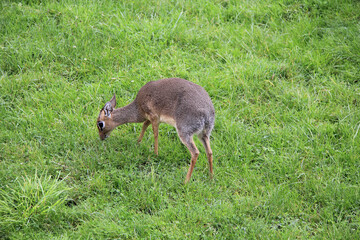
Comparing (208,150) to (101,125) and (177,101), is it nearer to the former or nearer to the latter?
(177,101)

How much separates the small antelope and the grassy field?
0.27 m

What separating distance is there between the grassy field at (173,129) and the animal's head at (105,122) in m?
0.15

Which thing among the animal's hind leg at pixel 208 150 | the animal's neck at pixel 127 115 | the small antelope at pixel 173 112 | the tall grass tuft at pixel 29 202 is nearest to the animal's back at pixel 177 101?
the small antelope at pixel 173 112

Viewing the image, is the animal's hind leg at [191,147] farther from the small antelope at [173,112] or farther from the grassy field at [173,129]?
the grassy field at [173,129]

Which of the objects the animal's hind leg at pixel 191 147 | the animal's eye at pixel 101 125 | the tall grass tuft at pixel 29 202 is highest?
the animal's hind leg at pixel 191 147

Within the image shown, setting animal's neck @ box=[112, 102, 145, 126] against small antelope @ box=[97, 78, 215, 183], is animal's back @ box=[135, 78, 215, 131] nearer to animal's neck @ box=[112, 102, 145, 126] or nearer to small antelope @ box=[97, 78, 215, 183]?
small antelope @ box=[97, 78, 215, 183]

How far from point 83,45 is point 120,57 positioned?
26.8 inches

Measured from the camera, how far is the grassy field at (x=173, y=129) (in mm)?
4738

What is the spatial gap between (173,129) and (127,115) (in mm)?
679

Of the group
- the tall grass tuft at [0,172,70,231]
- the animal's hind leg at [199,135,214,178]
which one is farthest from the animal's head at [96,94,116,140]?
the animal's hind leg at [199,135,214,178]

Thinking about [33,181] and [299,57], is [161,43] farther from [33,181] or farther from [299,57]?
[33,181]

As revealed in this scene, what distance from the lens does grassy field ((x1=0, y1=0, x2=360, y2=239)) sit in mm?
4738

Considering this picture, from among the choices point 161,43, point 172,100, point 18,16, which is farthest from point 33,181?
point 18,16

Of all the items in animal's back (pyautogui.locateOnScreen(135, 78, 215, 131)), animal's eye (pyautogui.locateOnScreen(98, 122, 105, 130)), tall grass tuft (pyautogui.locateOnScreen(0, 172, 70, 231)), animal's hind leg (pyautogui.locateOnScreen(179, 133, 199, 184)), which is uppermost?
animal's back (pyautogui.locateOnScreen(135, 78, 215, 131))
